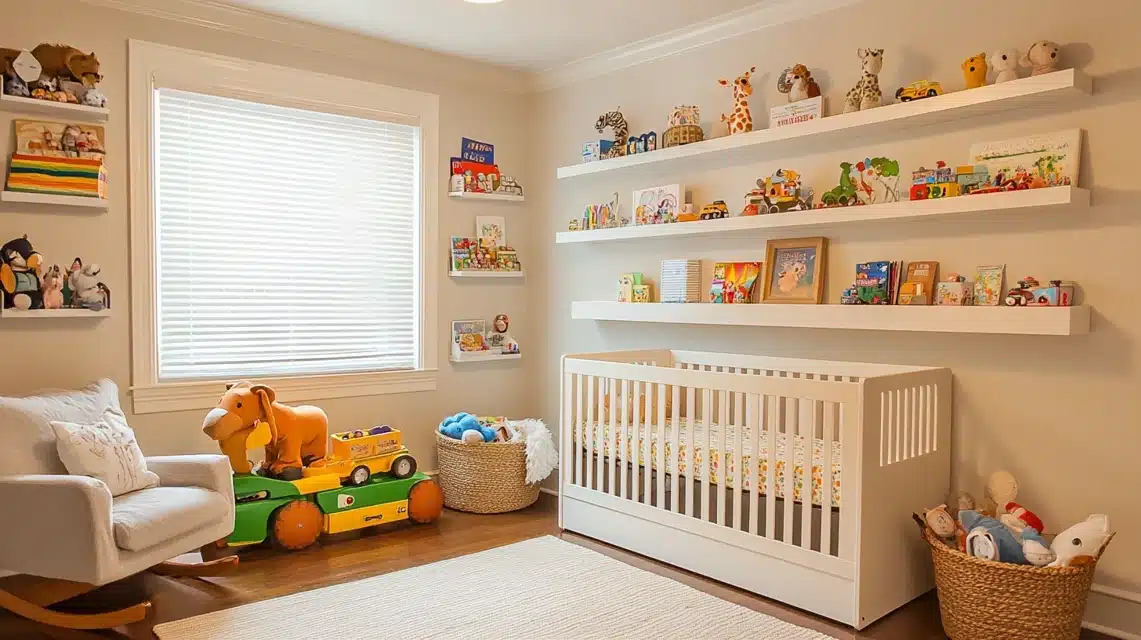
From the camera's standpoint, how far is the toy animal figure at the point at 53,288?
2.97 meters

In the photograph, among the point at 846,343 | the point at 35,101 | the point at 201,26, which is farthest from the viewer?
the point at 201,26

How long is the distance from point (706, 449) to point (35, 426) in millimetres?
2283

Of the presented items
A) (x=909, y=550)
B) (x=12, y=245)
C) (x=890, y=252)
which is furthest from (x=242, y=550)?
(x=890, y=252)

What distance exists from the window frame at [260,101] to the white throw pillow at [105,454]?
53cm

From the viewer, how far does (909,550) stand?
267cm

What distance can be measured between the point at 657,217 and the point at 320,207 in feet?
5.35

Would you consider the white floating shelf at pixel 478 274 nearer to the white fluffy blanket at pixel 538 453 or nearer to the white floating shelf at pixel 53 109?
the white fluffy blanket at pixel 538 453

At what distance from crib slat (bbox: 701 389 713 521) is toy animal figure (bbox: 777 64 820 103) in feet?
4.10

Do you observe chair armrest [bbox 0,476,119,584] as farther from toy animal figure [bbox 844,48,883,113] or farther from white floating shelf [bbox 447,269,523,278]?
toy animal figure [bbox 844,48,883,113]

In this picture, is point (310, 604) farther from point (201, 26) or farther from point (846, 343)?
point (201, 26)

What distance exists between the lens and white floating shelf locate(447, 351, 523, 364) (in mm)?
4270

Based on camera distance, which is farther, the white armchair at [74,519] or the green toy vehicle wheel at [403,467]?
the green toy vehicle wheel at [403,467]

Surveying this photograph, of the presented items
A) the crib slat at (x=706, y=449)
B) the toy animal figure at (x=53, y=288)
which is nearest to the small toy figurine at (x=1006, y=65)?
the crib slat at (x=706, y=449)

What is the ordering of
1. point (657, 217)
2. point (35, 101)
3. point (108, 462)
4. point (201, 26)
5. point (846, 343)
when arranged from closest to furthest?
point (108, 462), point (35, 101), point (846, 343), point (201, 26), point (657, 217)
